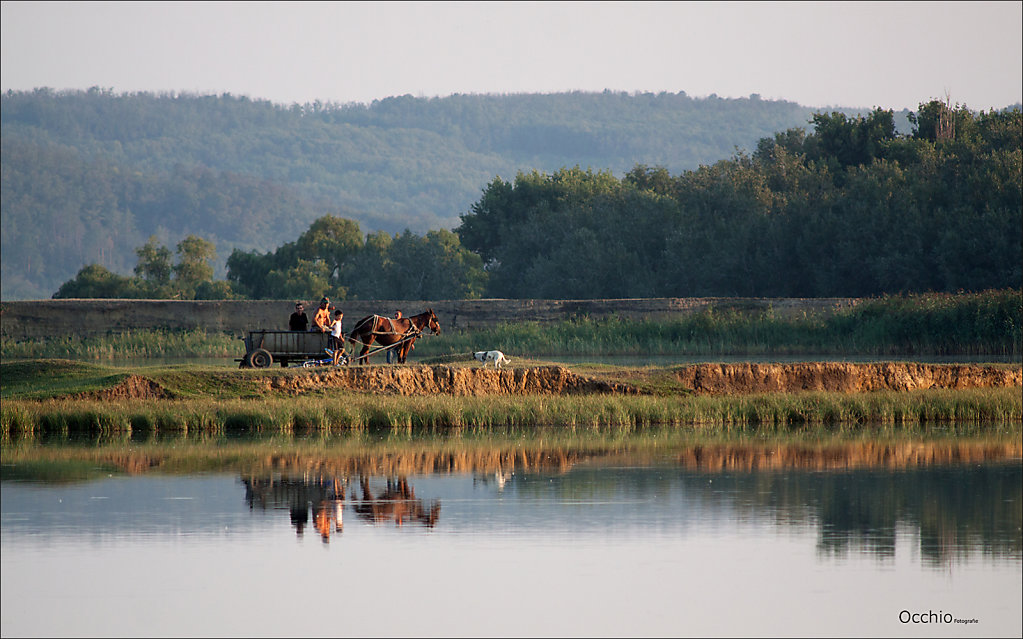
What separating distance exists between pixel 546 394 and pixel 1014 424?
864 cm

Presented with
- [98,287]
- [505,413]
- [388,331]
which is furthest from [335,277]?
[505,413]

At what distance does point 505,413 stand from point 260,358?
6.11 meters

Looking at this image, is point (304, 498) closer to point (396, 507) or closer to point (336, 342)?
point (396, 507)

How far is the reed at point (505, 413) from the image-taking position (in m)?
22.8

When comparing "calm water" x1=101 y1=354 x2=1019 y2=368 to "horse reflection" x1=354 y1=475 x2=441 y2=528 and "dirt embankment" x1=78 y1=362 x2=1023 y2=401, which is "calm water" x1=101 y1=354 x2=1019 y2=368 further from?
"horse reflection" x1=354 y1=475 x2=441 y2=528

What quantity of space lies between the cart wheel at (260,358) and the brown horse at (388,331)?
195 cm

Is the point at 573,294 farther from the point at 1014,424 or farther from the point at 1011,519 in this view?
the point at 1011,519

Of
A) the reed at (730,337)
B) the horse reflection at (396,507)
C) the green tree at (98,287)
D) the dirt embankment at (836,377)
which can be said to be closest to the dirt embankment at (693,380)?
the dirt embankment at (836,377)

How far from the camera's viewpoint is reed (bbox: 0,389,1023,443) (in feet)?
74.8

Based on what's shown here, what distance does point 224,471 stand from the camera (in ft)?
60.5

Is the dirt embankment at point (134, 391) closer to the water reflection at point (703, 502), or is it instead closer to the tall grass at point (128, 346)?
the water reflection at point (703, 502)

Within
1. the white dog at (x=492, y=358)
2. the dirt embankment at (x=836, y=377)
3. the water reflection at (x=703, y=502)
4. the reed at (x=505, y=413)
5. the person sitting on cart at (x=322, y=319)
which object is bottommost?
the water reflection at (x=703, y=502)

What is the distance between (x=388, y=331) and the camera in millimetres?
30000

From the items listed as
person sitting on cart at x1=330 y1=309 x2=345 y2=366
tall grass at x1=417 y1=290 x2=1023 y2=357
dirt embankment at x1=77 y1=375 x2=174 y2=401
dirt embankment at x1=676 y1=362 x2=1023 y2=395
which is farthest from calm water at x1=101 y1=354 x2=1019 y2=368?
dirt embankment at x1=77 y1=375 x2=174 y2=401
